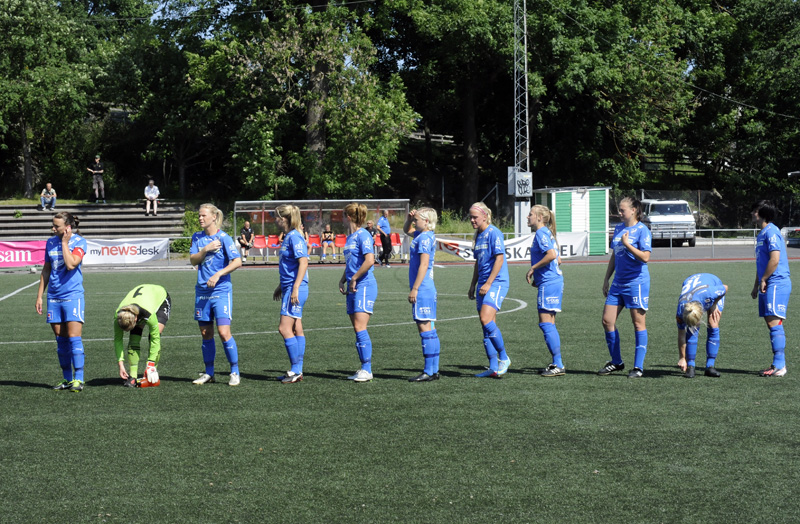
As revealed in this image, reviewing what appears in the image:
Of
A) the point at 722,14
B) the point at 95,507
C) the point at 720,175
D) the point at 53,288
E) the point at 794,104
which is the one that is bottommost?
the point at 95,507

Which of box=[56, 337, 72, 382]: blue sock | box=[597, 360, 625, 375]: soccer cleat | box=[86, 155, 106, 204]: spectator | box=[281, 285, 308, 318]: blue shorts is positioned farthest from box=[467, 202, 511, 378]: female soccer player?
box=[86, 155, 106, 204]: spectator

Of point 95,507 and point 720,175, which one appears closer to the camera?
point 95,507

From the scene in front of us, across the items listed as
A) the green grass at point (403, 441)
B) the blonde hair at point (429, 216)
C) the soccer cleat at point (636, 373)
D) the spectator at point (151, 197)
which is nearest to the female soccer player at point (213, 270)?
the green grass at point (403, 441)

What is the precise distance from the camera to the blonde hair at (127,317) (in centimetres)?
823

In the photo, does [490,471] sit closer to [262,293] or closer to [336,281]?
[262,293]

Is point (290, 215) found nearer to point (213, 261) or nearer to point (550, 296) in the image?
point (213, 261)

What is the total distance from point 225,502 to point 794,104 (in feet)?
156

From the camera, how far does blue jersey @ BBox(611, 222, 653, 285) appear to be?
8.73 m

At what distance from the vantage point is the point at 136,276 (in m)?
25.2

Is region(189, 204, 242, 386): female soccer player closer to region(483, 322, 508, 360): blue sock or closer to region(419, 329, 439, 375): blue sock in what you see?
region(419, 329, 439, 375): blue sock

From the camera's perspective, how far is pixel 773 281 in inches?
352

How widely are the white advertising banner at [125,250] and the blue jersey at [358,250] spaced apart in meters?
21.3

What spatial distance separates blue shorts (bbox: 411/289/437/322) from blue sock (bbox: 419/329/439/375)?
0.64ft

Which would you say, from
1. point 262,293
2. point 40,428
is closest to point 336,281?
point 262,293
